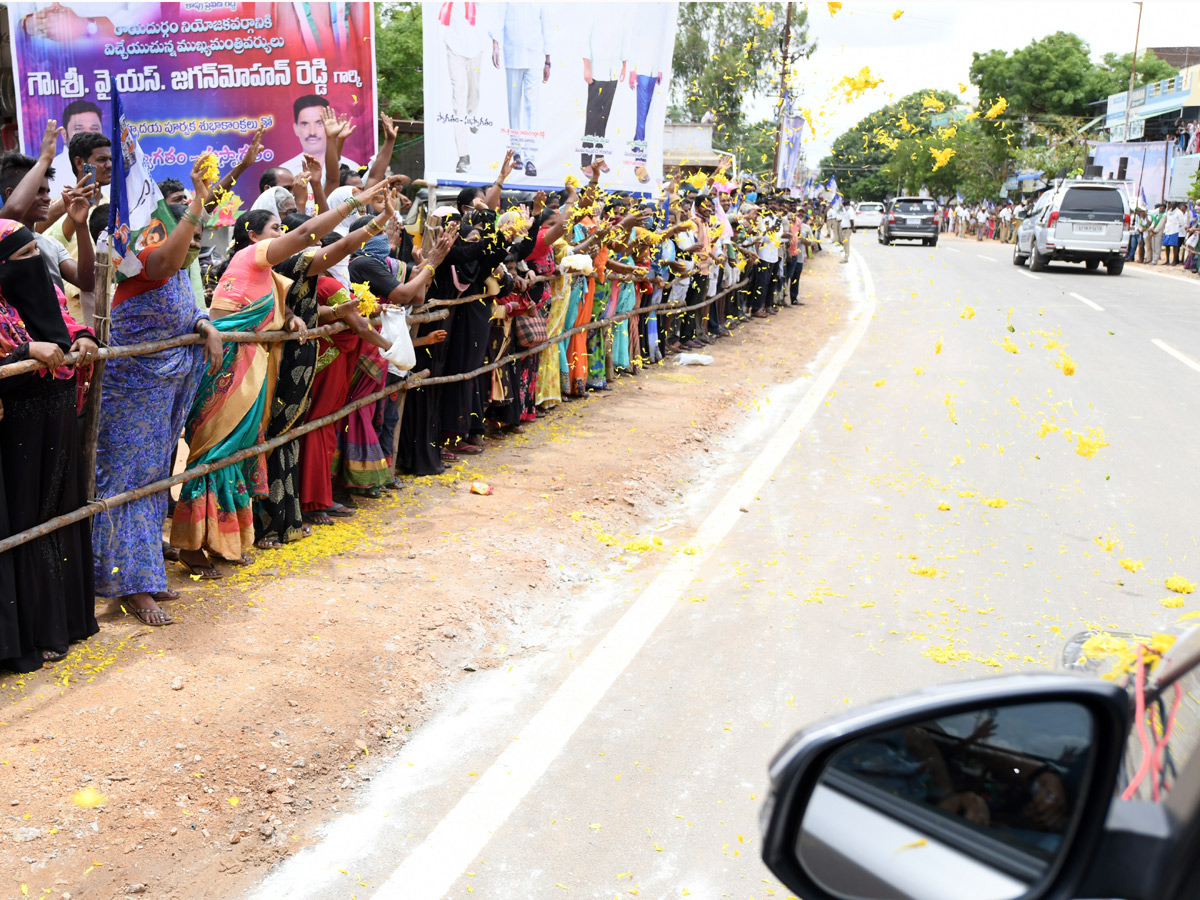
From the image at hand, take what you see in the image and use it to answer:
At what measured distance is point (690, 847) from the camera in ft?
11.3

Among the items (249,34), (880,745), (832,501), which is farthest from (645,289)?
(880,745)

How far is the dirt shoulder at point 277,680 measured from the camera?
3.41 m

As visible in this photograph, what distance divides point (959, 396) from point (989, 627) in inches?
236

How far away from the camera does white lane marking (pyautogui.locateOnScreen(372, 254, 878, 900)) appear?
332cm

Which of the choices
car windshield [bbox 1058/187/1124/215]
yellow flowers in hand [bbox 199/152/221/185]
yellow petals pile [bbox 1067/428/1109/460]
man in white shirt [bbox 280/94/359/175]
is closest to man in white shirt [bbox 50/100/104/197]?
man in white shirt [bbox 280/94/359/175]

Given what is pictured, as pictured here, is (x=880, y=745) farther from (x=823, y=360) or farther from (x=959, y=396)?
(x=823, y=360)

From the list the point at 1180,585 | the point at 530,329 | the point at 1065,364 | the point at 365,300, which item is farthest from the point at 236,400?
the point at 1065,364

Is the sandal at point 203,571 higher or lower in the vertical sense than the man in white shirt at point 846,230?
lower

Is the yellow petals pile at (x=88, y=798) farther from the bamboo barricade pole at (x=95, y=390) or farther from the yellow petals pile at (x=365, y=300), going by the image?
the yellow petals pile at (x=365, y=300)

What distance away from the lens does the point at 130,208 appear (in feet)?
15.0

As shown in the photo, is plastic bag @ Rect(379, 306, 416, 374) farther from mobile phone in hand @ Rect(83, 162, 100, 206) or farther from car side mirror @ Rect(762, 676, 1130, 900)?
car side mirror @ Rect(762, 676, 1130, 900)

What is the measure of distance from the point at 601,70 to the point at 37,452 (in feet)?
26.6

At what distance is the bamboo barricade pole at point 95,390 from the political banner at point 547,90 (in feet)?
18.1

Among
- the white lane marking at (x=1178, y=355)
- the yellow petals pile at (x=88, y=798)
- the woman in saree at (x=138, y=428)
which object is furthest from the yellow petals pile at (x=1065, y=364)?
the yellow petals pile at (x=88, y=798)
